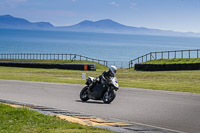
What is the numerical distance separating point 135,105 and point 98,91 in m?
1.41

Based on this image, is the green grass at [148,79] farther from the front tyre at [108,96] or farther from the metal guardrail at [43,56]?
the metal guardrail at [43,56]

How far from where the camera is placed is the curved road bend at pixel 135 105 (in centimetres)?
1083

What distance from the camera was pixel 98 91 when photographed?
1456 cm

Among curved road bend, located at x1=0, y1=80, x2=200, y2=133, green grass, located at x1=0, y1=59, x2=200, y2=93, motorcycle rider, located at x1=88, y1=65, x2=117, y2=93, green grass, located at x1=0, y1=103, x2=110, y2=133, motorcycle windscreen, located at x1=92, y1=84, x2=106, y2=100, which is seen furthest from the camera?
green grass, located at x1=0, y1=59, x2=200, y2=93

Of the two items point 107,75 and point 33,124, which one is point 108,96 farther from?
point 33,124

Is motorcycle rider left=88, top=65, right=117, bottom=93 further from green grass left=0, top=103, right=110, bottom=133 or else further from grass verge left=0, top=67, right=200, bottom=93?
grass verge left=0, top=67, right=200, bottom=93

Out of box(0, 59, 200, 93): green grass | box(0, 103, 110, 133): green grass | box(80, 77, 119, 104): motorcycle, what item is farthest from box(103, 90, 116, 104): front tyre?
box(0, 59, 200, 93): green grass

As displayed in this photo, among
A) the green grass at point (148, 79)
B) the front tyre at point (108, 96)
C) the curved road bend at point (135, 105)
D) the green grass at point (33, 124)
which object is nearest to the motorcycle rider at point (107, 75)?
the front tyre at point (108, 96)

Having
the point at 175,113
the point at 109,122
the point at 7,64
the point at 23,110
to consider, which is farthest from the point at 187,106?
the point at 7,64

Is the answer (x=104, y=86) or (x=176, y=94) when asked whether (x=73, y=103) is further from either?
(x=176, y=94)

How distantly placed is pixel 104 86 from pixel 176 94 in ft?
14.2

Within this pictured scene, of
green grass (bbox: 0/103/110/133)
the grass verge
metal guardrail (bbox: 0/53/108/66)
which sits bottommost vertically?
green grass (bbox: 0/103/110/133)

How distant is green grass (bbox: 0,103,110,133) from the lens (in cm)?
Answer: 854

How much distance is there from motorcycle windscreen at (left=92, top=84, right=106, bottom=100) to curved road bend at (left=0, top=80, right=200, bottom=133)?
247mm
